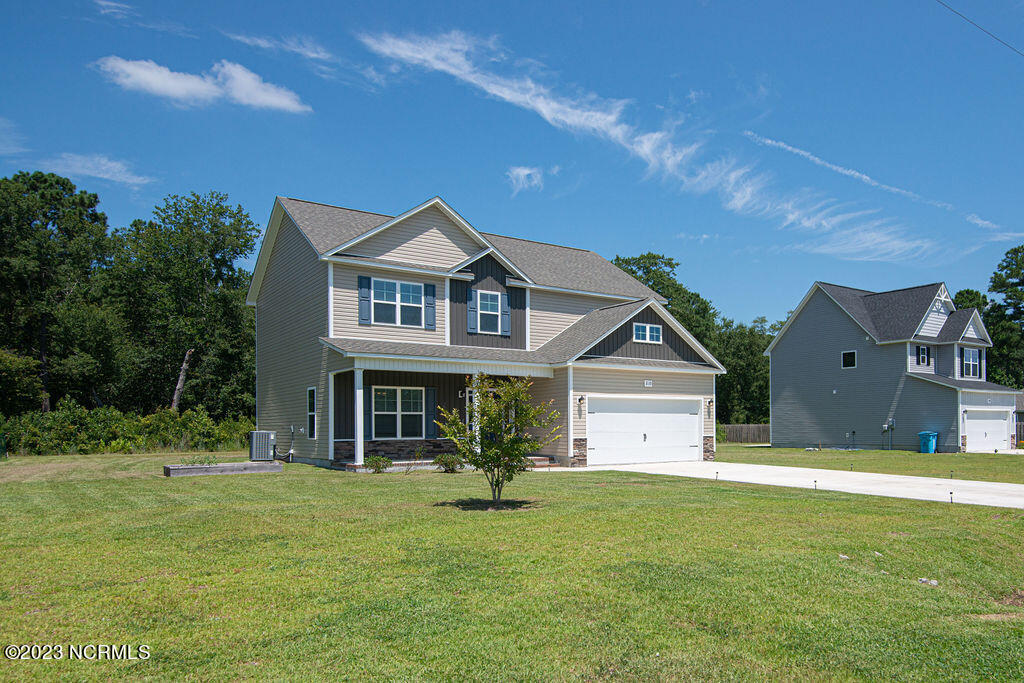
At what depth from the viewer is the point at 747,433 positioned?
43.3 meters

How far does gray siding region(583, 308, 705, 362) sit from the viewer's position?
72.1 ft

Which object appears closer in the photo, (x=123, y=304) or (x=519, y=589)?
(x=519, y=589)

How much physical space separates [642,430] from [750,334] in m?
40.4

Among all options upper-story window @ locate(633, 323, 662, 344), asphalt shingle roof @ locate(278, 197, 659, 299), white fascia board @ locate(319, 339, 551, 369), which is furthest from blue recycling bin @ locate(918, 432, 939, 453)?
white fascia board @ locate(319, 339, 551, 369)

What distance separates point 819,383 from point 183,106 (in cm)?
3329

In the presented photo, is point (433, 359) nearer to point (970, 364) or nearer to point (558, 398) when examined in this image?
point (558, 398)

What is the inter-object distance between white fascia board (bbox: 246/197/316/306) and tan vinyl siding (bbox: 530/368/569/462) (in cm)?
874

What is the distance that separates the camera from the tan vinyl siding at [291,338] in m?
20.8

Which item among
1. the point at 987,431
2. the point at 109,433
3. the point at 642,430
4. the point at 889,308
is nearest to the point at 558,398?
the point at 642,430

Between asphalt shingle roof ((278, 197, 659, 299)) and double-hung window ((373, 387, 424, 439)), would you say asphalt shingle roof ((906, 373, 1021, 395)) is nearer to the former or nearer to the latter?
asphalt shingle roof ((278, 197, 659, 299))

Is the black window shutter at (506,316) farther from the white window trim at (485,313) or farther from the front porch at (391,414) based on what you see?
the front porch at (391,414)

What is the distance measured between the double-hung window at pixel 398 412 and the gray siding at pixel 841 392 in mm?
24801

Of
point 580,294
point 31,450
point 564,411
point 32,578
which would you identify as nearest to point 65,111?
point 31,450

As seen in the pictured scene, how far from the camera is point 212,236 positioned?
40.1 meters
